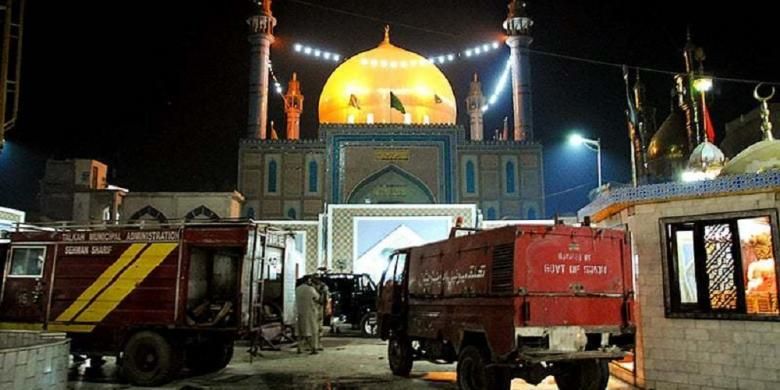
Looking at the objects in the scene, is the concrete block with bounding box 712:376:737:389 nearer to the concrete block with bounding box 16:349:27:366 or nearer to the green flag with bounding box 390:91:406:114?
the concrete block with bounding box 16:349:27:366

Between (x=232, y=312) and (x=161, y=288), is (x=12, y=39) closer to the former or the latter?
(x=161, y=288)

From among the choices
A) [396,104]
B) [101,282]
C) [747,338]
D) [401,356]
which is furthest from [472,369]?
[396,104]

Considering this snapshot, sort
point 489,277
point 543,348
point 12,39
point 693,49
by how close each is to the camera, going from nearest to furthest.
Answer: point 543,348
point 489,277
point 12,39
point 693,49

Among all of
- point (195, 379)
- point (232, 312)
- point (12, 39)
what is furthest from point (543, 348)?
point (12, 39)

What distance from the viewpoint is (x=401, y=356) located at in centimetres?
1065

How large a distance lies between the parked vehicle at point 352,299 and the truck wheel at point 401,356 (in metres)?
7.40

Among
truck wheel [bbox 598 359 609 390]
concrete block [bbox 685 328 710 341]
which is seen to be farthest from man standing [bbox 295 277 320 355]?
concrete block [bbox 685 328 710 341]

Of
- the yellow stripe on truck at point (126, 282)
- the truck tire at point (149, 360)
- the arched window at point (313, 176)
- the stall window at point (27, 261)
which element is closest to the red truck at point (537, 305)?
the truck tire at point (149, 360)

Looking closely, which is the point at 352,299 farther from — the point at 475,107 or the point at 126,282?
the point at 475,107

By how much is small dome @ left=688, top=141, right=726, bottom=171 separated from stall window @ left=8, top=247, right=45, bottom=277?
12.5 metres

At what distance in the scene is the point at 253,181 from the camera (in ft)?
104

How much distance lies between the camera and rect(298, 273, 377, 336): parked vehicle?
60.3ft

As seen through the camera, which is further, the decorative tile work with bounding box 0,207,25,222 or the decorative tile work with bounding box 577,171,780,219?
the decorative tile work with bounding box 0,207,25,222

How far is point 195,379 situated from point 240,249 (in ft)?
7.34
